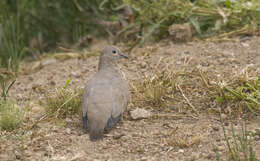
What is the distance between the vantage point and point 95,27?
710cm

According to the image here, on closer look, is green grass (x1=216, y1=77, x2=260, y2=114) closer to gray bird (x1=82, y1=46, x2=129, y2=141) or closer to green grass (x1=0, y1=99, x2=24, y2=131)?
gray bird (x1=82, y1=46, x2=129, y2=141)

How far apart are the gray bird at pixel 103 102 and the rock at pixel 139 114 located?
0.18 m

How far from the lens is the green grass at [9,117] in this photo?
370 centimetres

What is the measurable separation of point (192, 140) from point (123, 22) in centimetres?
296

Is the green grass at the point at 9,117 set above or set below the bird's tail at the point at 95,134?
above

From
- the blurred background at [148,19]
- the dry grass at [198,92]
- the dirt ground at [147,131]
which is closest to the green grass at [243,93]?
the dry grass at [198,92]

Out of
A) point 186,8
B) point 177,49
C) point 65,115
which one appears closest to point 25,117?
point 65,115

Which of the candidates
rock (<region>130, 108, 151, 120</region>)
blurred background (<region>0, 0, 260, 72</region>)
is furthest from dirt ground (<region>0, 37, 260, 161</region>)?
blurred background (<region>0, 0, 260, 72</region>)

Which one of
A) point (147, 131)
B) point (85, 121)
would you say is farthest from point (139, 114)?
point (85, 121)

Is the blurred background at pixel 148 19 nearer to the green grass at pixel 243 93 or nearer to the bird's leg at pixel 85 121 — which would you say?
the green grass at pixel 243 93

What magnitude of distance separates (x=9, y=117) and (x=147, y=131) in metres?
1.26

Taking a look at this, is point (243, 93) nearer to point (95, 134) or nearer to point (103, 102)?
point (103, 102)

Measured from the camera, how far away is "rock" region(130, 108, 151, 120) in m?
3.97

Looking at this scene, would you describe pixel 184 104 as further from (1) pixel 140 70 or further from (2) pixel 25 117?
(2) pixel 25 117
